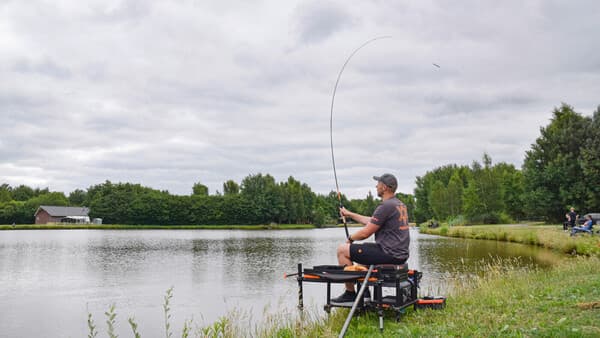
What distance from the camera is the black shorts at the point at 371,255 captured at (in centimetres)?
625

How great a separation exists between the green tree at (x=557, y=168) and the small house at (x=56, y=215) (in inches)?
3408

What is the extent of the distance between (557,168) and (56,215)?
93965 mm

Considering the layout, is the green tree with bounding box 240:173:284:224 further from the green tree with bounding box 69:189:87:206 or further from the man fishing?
the man fishing

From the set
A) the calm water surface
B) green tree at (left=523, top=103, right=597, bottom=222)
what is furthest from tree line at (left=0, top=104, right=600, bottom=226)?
the calm water surface

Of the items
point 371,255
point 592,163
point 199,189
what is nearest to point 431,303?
point 371,255

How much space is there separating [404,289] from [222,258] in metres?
19.2

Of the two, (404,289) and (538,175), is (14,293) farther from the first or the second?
(538,175)

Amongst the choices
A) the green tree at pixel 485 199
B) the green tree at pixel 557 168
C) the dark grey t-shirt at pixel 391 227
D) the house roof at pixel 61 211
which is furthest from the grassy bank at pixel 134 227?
the dark grey t-shirt at pixel 391 227

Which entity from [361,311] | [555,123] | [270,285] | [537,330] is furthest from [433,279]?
[555,123]

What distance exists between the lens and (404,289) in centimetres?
657

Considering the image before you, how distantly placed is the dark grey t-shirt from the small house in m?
106

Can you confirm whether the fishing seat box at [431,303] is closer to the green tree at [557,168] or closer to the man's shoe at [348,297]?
the man's shoe at [348,297]

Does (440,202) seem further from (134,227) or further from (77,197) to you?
(77,197)

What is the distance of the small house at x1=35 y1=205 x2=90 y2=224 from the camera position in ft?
333
